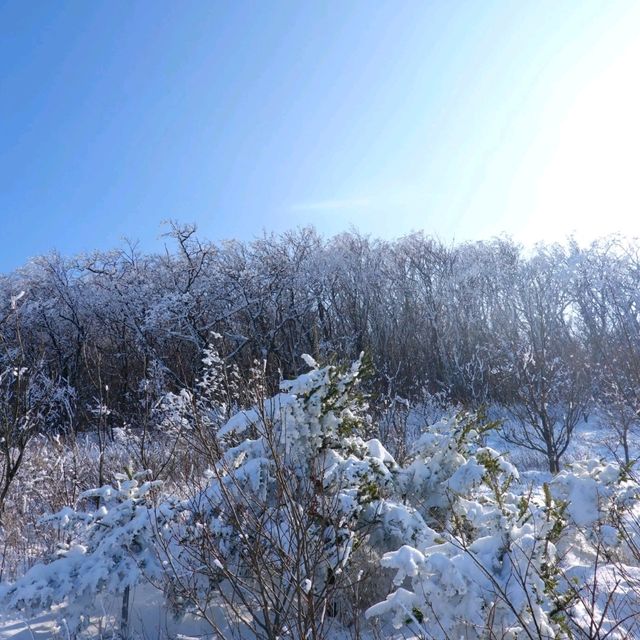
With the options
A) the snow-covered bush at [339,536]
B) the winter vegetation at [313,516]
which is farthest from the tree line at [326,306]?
the snow-covered bush at [339,536]

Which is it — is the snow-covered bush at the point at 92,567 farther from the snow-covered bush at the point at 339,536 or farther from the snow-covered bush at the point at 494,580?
the snow-covered bush at the point at 494,580

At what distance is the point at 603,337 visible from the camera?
879 inches

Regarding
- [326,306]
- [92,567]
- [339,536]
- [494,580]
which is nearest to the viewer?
[494,580]

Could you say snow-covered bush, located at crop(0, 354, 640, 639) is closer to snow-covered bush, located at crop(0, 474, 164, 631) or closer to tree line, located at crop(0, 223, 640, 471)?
snow-covered bush, located at crop(0, 474, 164, 631)

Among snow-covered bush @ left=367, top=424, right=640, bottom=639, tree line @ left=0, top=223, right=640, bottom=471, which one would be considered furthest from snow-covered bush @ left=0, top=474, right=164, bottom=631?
tree line @ left=0, top=223, right=640, bottom=471

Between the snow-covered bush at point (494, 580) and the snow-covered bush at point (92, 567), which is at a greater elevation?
the snow-covered bush at point (92, 567)

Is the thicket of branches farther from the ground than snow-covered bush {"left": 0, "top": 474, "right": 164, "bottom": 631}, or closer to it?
farther from the ground

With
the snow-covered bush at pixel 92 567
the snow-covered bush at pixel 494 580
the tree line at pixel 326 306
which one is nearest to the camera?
the snow-covered bush at pixel 494 580

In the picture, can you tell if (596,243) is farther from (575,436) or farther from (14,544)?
(14,544)

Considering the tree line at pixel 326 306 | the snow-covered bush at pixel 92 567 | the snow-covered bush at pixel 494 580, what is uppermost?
the tree line at pixel 326 306

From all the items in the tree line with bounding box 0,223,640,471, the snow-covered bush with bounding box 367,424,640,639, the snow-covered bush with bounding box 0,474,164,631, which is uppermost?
the tree line with bounding box 0,223,640,471

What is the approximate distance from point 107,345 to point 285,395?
2250 centimetres

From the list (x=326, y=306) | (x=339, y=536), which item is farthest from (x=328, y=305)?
(x=339, y=536)

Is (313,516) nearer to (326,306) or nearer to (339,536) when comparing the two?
(339,536)
